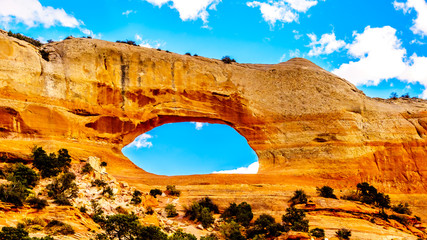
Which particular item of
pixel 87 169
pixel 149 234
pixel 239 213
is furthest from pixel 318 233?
pixel 87 169

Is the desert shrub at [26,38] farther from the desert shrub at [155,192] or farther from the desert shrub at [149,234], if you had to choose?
the desert shrub at [149,234]

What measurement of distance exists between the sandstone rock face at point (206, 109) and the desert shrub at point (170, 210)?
7688 millimetres

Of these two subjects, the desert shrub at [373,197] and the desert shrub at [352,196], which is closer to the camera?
the desert shrub at [373,197]

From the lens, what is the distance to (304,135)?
37.0 metres

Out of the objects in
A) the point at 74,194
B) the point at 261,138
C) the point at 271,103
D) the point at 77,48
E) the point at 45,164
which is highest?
the point at 77,48

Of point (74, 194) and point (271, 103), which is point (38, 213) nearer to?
point (74, 194)

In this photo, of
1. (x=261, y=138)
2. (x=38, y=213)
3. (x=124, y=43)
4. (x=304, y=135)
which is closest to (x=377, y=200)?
(x=304, y=135)

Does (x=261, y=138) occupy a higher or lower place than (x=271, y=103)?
lower

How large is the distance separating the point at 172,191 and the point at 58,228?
1211 centimetres

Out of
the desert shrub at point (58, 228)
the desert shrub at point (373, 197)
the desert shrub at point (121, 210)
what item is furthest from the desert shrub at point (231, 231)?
the desert shrub at point (373, 197)

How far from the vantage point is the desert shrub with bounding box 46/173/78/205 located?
20.2 metres

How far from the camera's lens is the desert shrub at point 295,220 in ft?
74.0

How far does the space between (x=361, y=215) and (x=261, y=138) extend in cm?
1392

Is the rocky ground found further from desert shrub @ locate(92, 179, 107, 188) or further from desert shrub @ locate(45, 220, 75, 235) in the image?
desert shrub @ locate(45, 220, 75, 235)
